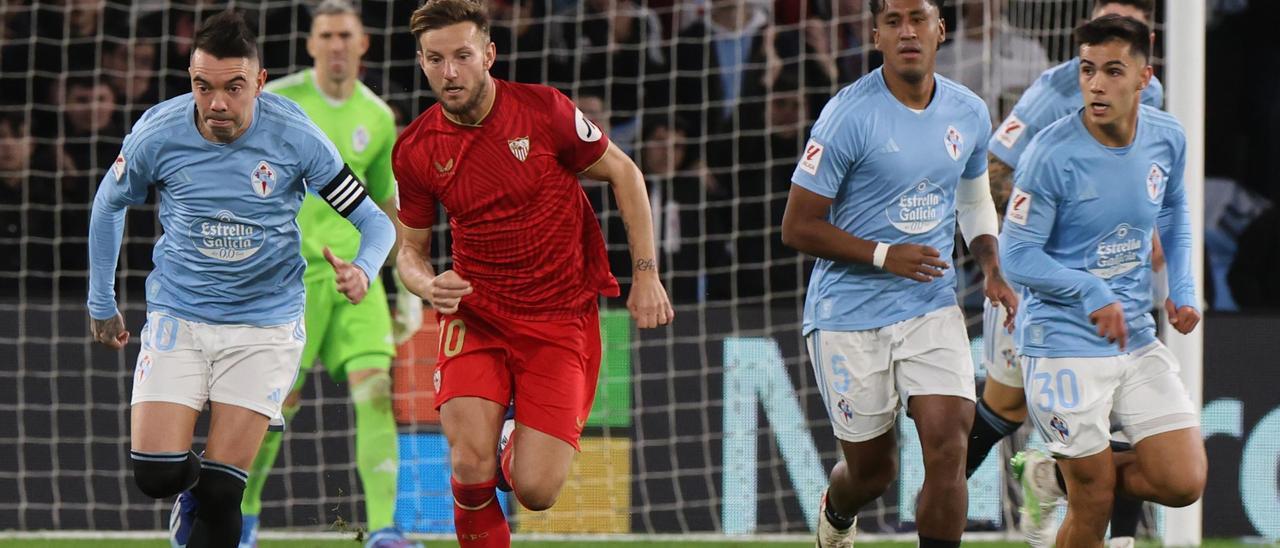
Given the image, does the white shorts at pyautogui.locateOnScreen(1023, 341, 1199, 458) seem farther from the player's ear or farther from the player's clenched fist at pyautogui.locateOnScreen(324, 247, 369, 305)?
the player's ear

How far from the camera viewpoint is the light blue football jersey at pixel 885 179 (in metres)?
5.54

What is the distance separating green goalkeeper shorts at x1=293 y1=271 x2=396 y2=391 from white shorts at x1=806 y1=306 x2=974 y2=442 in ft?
7.56

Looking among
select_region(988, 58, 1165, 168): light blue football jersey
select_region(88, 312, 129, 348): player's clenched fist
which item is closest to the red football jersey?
select_region(88, 312, 129, 348): player's clenched fist

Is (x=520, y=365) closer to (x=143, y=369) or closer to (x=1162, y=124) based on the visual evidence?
(x=143, y=369)

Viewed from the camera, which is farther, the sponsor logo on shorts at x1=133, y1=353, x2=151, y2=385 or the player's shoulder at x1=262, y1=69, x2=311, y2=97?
the player's shoulder at x1=262, y1=69, x2=311, y2=97

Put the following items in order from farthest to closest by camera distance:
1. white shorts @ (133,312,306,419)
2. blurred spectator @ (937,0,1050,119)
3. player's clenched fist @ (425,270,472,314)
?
1. blurred spectator @ (937,0,1050,119)
2. white shorts @ (133,312,306,419)
3. player's clenched fist @ (425,270,472,314)

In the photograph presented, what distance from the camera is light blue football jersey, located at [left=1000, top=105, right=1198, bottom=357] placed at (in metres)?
5.60

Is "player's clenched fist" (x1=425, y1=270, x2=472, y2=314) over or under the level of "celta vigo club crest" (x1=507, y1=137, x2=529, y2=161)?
under

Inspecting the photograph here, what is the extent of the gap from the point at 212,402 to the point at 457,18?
1511 mm

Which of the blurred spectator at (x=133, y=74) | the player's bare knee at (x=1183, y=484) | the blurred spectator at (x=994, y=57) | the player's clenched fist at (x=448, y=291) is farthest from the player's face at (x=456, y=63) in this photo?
the blurred spectator at (x=133, y=74)

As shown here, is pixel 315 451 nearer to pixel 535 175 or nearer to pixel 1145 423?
pixel 535 175

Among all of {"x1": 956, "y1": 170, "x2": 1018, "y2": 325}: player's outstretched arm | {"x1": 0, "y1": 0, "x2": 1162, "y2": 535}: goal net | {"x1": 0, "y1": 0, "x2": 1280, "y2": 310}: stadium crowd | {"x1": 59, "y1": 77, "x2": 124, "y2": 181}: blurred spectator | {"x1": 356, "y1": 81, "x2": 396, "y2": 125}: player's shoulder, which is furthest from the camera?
{"x1": 59, "y1": 77, "x2": 124, "y2": 181}: blurred spectator

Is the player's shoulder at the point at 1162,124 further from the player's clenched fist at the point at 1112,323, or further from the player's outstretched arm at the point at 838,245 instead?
the player's outstretched arm at the point at 838,245

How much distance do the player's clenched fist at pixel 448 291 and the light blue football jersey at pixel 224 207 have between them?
0.44m
